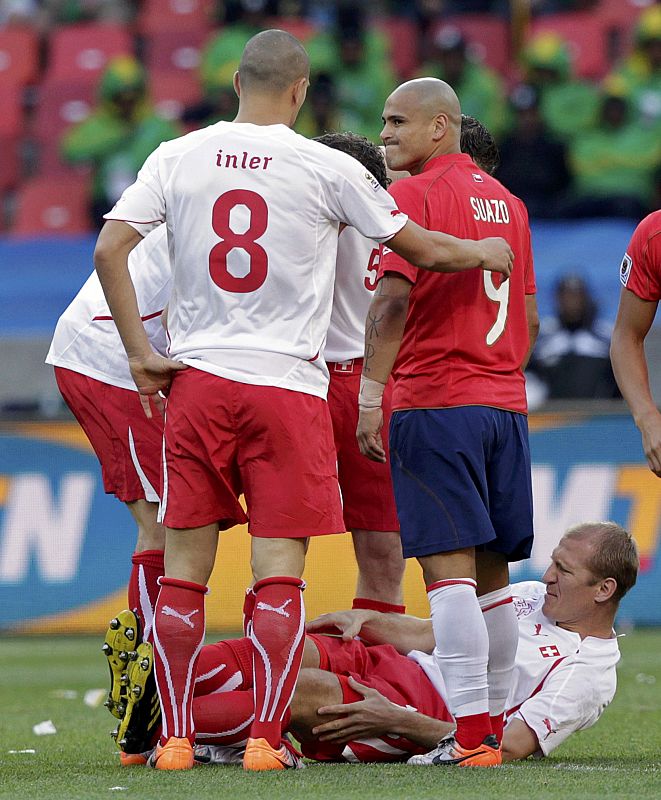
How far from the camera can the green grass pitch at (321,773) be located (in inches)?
132

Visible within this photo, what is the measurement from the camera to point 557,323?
10578 mm

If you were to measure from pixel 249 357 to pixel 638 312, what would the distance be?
4.02 ft

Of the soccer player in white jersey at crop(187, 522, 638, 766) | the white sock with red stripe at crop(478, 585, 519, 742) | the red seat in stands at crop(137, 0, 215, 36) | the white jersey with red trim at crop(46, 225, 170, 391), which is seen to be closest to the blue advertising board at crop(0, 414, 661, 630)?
the white jersey with red trim at crop(46, 225, 170, 391)

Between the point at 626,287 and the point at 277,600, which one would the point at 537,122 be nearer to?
the point at 626,287

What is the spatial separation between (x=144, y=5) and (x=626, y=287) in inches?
458

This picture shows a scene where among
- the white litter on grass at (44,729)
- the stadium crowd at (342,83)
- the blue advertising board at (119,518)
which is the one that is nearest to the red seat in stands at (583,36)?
the stadium crowd at (342,83)

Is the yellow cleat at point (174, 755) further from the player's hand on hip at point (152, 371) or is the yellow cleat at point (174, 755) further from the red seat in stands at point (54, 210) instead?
the red seat in stands at point (54, 210)

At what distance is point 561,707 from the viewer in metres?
4.27

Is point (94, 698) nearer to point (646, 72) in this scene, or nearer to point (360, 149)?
point (360, 149)

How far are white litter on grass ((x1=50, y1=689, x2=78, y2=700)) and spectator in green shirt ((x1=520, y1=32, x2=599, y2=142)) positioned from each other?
24.7 ft

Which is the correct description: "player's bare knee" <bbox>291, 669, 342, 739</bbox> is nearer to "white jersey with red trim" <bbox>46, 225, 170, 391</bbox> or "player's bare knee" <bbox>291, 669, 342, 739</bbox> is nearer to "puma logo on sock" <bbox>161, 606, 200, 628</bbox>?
"puma logo on sock" <bbox>161, 606, 200, 628</bbox>

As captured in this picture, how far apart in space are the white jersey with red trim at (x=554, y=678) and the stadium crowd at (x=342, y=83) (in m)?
7.77

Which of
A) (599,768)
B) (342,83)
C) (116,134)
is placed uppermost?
(342,83)

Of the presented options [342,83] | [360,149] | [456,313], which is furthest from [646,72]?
[456,313]
